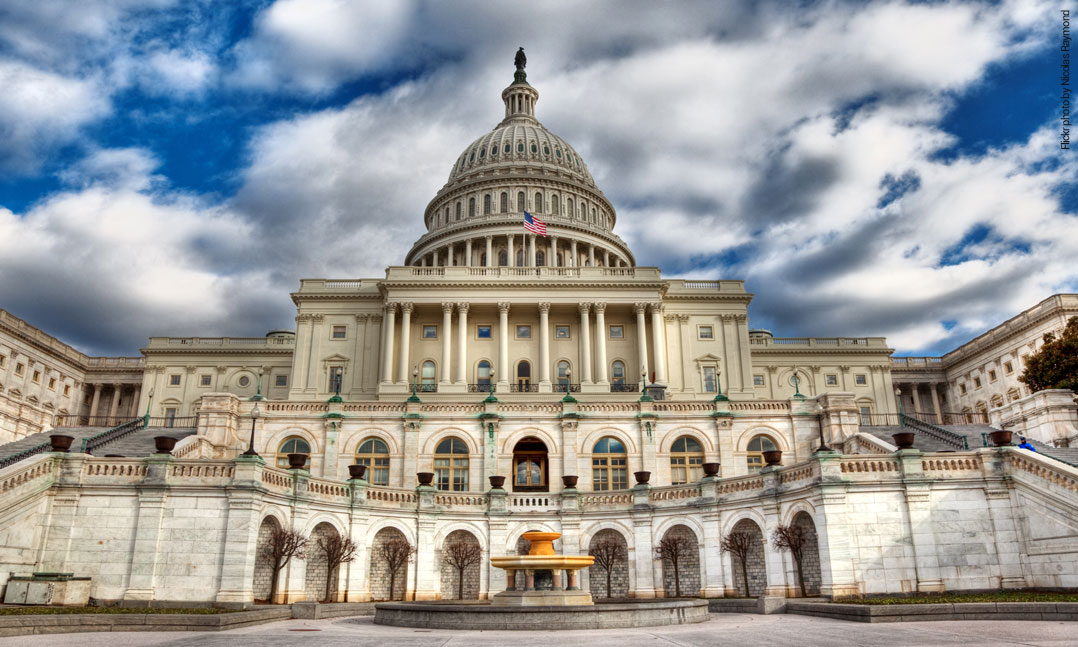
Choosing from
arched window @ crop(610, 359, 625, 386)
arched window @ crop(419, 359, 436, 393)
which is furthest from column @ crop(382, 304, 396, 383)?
arched window @ crop(610, 359, 625, 386)

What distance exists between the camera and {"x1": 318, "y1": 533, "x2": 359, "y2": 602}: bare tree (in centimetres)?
3094

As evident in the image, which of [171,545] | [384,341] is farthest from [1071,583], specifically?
[384,341]

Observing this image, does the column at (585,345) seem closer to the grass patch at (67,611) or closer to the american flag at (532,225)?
the american flag at (532,225)

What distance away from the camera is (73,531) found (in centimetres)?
2767

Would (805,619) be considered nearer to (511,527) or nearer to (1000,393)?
(511,527)

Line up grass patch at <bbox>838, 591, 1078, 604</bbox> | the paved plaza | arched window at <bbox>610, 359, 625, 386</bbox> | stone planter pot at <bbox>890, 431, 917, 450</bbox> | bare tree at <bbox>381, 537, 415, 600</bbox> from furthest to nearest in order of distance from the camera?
arched window at <bbox>610, 359, 625, 386</bbox>, bare tree at <bbox>381, 537, 415, 600</bbox>, stone planter pot at <bbox>890, 431, 917, 450</bbox>, grass patch at <bbox>838, 591, 1078, 604</bbox>, the paved plaza

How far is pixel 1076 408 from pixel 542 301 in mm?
45901

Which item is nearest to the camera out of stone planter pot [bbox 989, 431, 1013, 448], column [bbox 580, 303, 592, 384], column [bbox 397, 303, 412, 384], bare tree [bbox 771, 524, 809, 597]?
stone planter pot [bbox 989, 431, 1013, 448]

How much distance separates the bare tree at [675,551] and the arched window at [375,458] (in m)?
16.4

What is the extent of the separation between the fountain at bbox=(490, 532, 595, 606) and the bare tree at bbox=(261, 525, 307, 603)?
8260mm

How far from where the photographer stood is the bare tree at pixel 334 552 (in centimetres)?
3094

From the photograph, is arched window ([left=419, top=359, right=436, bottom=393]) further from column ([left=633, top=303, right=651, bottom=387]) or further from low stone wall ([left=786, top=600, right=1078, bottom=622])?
low stone wall ([left=786, top=600, right=1078, bottom=622])

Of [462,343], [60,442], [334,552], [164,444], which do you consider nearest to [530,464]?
[334,552]

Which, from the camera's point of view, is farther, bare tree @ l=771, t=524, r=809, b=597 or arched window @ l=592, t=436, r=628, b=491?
arched window @ l=592, t=436, r=628, b=491
